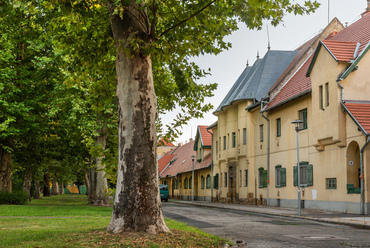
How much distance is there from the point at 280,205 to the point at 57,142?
52.4 ft

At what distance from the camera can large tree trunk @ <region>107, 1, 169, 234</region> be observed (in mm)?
10234

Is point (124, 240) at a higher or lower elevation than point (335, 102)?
lower

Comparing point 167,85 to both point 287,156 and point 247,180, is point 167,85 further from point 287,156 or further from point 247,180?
point 247,180

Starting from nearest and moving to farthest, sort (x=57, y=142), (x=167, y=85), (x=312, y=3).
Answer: (x=312, y=3)
(x=167, y=85)
(x=57, y=142)

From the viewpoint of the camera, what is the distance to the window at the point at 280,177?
32188 millimetres

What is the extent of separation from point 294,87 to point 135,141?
Result: 2324 centimetres

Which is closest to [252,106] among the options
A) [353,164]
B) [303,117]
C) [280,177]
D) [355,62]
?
[280,177]

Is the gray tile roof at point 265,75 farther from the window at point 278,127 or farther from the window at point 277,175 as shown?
the window at point 277,175

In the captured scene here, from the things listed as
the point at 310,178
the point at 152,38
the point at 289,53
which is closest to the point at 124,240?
the point at 152,38

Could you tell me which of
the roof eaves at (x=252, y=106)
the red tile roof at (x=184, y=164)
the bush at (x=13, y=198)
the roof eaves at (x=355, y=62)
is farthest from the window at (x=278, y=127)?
the red tile roof at (x=184, y=164)

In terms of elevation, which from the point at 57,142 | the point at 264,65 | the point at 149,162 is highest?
the point at 264,65

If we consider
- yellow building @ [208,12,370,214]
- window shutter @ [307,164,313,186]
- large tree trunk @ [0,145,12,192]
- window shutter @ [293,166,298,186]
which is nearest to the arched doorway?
yellow building @ [208,12,370,214]

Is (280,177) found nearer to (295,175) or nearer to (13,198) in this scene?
(295,175)

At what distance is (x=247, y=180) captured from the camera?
39125 mm
